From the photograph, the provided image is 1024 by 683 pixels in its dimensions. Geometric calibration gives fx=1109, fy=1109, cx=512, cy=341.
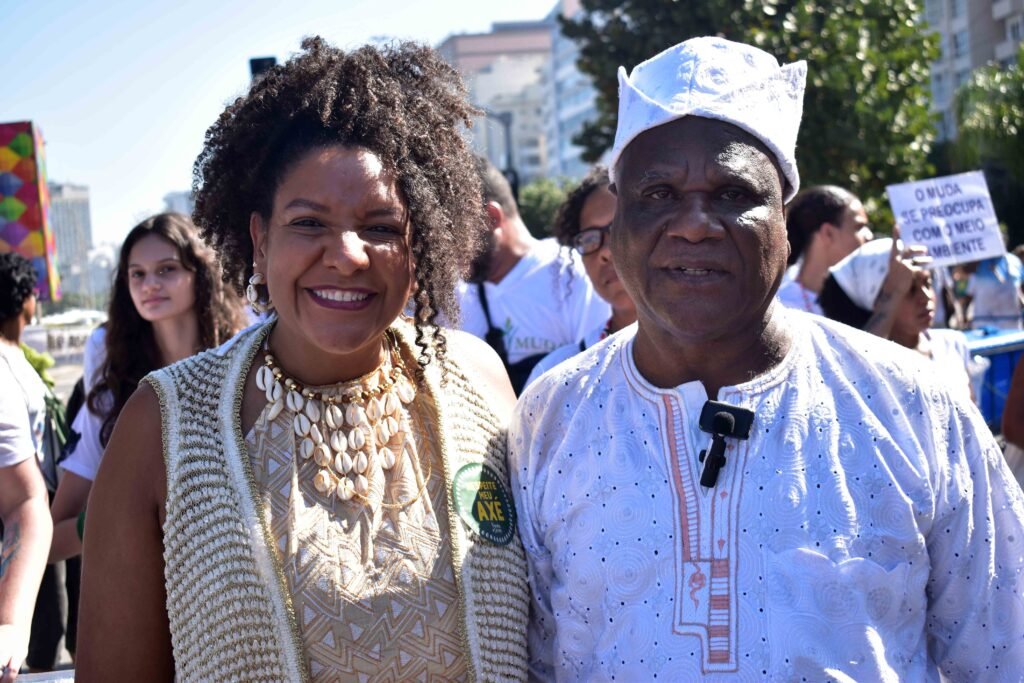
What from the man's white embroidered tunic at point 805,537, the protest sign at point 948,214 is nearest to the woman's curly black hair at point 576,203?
the man's white embroidered tunic at point 805,537

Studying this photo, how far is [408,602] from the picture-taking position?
237 centimetres

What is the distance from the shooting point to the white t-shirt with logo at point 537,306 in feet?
16.8

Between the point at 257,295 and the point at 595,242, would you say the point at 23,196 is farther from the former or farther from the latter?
the point at 257,295

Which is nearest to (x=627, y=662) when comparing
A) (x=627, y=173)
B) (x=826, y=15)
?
A: (x=627, y=173)

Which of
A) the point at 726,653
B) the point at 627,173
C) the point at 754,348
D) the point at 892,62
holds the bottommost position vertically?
the point at 726,653

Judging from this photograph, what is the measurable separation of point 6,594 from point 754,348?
230 centimetres

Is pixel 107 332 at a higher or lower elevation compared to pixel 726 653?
higher

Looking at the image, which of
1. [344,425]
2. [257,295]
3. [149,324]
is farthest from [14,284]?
[344,425]

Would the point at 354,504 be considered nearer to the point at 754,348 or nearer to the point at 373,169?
the point at 373,169

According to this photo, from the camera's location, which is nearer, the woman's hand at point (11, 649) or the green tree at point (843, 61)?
the woman's hand at point (11, 649)

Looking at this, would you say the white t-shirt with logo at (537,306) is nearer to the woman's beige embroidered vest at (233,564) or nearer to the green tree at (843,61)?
the woman's beige embroidered vest at (233,564)

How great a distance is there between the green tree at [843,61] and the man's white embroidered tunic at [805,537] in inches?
405

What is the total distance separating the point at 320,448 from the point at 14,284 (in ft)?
11.5

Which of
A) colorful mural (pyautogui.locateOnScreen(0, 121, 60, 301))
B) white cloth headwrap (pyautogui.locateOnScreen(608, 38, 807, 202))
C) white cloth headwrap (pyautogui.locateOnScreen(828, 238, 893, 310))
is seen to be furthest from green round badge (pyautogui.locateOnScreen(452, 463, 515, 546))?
colorful mural (pyautogui.locateOnScreen(0, 121, 60, 301))
